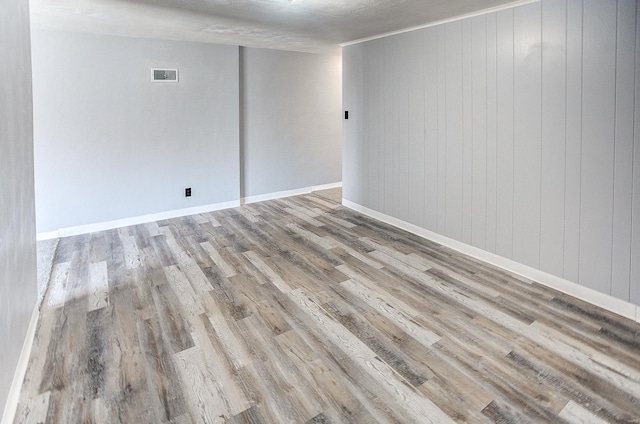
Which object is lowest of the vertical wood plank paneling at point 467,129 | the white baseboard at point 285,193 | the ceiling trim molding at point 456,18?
the white baseboard at point 285,193

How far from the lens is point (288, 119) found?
5.94 metres

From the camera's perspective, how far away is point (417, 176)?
13.9ft

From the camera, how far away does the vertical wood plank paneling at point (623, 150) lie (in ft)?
7.86

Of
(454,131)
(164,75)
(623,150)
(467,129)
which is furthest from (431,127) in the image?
(164,75)

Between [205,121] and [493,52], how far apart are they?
3.55 metres

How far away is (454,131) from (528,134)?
77 cm

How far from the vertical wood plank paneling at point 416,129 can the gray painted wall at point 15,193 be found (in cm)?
332

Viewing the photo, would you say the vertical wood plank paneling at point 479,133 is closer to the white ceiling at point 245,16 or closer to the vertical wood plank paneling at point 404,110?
the white ceiling at point 245,16

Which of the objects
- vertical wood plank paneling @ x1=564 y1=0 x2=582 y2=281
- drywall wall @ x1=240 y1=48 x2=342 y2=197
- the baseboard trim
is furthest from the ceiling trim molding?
the baseboard trim

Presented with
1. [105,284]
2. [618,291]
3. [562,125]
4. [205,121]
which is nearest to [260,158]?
[205,121]

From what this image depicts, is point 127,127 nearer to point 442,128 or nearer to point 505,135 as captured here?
point 442,128

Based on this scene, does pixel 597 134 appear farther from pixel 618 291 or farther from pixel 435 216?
pixel 435 216

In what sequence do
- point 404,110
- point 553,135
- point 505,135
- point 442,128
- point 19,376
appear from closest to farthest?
point 19,376 < point 553,135 < point 505,135 < point 442,128 < point 404,110

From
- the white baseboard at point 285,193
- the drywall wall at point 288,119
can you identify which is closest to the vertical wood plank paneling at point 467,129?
the drywall wall at point 288,119
